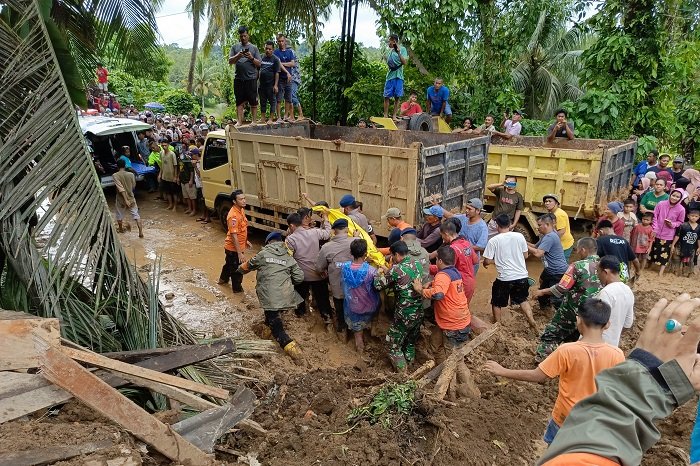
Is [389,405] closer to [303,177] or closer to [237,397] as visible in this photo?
[237,397]

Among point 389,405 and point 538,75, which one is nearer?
point 389,405

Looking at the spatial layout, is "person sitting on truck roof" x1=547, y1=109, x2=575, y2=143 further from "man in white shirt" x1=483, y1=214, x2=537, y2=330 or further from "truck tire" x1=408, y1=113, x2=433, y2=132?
"man in white shirt" x1=483, y1=214, x2=537, y2=330

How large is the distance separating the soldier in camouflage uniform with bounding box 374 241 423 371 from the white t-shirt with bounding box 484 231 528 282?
42.8 inches

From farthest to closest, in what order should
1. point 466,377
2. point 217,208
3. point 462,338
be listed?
point 217,208 → point 462,338 → point 466,377

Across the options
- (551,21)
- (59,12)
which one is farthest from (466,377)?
(551,21)

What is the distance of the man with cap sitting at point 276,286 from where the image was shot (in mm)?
5273

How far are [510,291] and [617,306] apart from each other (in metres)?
1.97

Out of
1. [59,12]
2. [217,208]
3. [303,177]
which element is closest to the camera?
[59,12]

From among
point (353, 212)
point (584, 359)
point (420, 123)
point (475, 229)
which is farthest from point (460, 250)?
point (420, 123)

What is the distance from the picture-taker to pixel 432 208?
6078mm

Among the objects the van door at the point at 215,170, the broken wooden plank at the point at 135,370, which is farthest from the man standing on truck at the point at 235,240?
the broken wooden plank at the point at 135,370

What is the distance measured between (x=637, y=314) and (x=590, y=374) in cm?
385

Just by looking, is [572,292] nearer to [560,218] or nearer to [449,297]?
[449,297]

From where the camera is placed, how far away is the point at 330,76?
14.8 m
